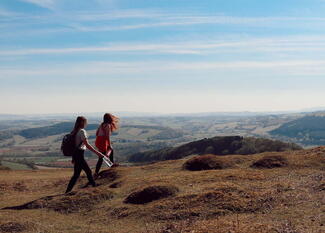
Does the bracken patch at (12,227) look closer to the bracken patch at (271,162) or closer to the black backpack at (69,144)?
the black backpack at (69,144)

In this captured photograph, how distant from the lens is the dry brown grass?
1181cm

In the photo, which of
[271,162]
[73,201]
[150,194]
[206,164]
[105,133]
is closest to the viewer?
[150,194]

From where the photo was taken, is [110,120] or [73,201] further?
[110,120]

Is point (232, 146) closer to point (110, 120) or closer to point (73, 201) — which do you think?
point (110, 120)

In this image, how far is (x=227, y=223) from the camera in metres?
11.7

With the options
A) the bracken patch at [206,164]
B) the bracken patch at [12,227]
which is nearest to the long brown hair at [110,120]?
the bracken patch at [206,164]

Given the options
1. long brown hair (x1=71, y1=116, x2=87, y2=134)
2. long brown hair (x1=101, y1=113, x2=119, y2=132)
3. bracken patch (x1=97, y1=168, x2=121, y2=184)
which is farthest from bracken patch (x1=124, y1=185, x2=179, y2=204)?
long brown hair (x1=101, y1=113, x2=119, y2=132)

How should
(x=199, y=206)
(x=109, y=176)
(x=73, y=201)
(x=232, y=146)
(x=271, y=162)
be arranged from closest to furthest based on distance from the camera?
(x=199, y=206) → (x=73, y=201) → (x=109, y=176) → (x=271, y=162) → (x=232, y=146)

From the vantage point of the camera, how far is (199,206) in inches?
551

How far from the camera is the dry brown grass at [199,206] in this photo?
11.8 meters

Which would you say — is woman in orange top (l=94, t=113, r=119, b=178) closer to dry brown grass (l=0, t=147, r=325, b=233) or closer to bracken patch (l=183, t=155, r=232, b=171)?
dry brown grass (l=0, t=147, r=325, b=233)

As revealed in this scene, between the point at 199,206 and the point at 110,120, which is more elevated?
the point at 110,120

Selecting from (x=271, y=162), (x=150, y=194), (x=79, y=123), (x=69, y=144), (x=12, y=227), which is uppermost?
(x=79, y=123)

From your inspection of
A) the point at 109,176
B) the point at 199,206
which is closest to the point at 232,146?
the point at 109,176
